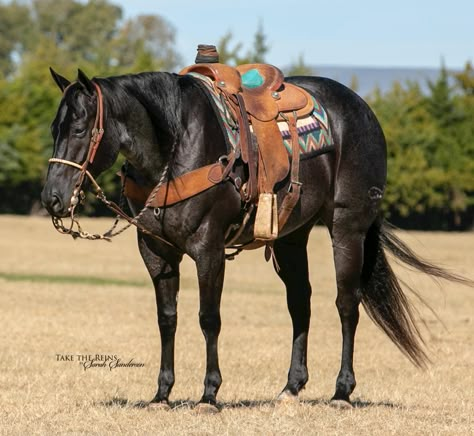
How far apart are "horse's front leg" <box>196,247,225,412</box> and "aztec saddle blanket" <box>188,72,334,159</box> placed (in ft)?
2.58

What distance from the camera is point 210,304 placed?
22.8ft

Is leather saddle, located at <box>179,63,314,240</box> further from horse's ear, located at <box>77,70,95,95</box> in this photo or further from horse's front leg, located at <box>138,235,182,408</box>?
horse's ear, located at <box>77,70,95,95</box>

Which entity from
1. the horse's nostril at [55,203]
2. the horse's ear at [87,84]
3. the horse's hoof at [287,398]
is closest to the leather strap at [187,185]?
the horse's nostril at [55,203]

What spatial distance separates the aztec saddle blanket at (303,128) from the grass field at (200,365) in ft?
5.99

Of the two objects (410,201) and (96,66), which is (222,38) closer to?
(96,66)

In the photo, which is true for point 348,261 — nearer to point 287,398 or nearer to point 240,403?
point 287,398

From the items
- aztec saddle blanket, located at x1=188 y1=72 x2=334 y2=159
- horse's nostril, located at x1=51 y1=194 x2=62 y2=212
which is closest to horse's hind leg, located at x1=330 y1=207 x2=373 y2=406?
aztec saddle blanket, located at x1=188 y1=72 x2=334 y2=159

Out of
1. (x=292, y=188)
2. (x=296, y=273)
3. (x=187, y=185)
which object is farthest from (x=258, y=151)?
(x=296, y=273)

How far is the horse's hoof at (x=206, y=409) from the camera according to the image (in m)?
6.90

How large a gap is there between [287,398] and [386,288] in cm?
124

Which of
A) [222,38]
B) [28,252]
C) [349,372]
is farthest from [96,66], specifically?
[349,372]

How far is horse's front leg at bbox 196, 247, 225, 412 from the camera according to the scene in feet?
22.4

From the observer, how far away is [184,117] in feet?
22.6

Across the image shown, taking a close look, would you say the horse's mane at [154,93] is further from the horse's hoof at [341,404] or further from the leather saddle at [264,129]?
the horse's hoof at [341,404]
